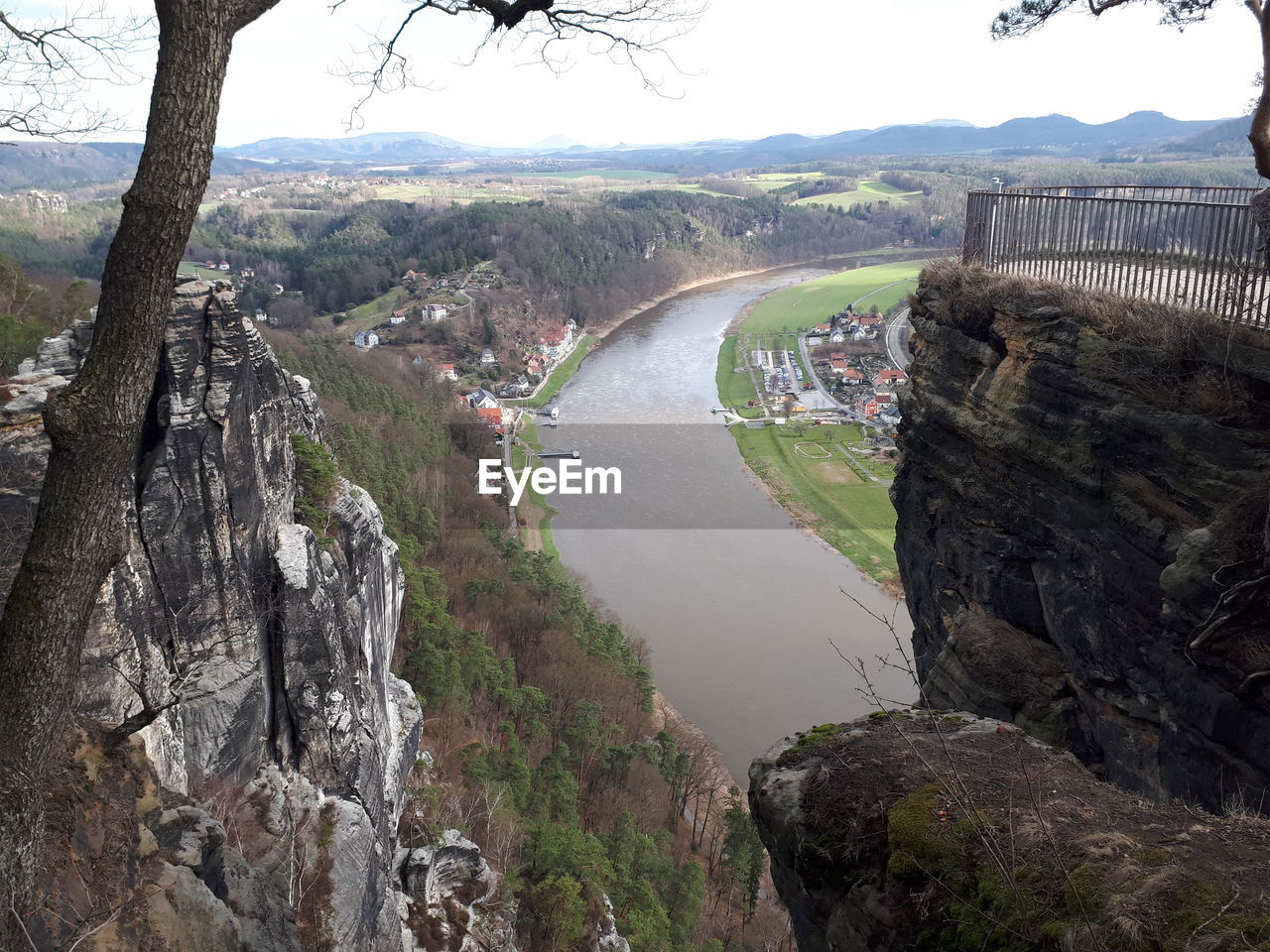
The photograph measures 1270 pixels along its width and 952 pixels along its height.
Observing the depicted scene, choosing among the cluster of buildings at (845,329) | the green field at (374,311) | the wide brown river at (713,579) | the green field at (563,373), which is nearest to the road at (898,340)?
the cluster of buildings at (845,329)

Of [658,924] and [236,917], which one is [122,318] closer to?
[236,917]

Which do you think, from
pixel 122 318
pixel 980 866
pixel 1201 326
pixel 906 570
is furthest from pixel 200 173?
pixel 906 570

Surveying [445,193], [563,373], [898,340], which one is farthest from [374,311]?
[445,193]

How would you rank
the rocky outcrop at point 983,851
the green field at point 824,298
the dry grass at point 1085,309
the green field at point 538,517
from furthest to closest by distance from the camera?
the green field at point 824,298, the green field at point 538,517, the dry grass at point 1085,309, the rocky outcrop at point 983,851

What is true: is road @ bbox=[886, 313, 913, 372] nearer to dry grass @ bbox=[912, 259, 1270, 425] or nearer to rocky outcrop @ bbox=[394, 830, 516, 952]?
rocky outcrop @ bbox=[394, 830, 516, 952]

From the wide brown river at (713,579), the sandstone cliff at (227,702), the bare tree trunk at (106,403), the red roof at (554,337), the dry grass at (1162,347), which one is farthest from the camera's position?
the red roof at (554,337)

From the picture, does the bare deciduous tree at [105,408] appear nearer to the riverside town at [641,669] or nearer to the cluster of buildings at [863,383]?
the riverside town at [641,669]

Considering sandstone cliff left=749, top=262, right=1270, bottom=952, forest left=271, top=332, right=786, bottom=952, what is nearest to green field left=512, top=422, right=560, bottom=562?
forest left=271, top=332, right=786, bottom=952
